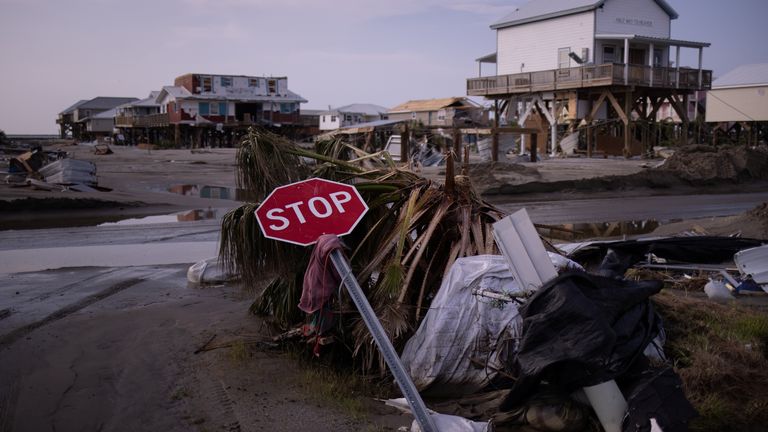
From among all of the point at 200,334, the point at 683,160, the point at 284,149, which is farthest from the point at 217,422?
the point at 683,160

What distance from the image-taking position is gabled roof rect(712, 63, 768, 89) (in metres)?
46.9

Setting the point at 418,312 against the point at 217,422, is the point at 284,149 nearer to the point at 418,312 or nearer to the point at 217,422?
the point at 418,312

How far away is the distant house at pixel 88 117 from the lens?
113 m

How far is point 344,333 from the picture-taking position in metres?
6.07

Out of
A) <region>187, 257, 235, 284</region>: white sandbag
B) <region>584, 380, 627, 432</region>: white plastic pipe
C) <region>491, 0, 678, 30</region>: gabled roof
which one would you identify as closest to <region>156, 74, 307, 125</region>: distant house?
<region>491, 0, 678, 30</region>: gabled roof

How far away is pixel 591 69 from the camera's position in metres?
37.3

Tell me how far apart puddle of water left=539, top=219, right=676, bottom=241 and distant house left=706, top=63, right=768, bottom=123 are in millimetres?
35962

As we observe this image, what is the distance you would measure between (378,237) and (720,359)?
2.99m

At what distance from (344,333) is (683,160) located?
23.3m

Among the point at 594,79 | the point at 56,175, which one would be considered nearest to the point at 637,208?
the point at 56,175

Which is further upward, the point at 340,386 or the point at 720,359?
the point at 720,359

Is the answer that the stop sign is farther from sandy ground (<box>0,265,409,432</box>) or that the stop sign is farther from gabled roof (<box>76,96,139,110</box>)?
gabled roof (<box>76,96,139,110</box>)

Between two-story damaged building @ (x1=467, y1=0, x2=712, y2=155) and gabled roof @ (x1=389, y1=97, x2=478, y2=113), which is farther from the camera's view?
gabled roof @ (x1=389, y1=97, x2=478, y2=113)

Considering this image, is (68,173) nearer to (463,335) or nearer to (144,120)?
(463,335)
